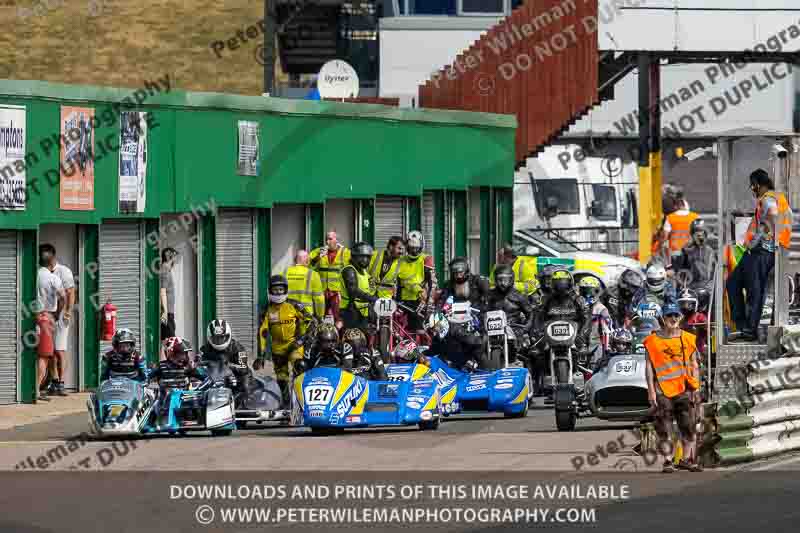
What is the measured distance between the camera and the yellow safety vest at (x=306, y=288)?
26.3m

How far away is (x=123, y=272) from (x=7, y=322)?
2859 mm

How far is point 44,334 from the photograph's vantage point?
25531 millimetres

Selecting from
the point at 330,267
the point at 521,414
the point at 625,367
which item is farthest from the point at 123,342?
the point at 330,267

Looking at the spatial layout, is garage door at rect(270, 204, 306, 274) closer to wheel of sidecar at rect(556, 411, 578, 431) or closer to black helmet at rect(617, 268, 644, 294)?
black helmet at rect(617, 268, 644, 294)

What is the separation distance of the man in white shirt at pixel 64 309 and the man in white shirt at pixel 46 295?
0.08 metres

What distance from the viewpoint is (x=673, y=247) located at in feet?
104

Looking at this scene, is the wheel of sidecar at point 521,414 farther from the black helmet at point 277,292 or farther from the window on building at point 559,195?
the window on building at point 559,195

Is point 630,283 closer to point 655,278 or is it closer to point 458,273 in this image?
point 655,278

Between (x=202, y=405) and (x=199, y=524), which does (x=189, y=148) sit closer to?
(x=202, y=405)

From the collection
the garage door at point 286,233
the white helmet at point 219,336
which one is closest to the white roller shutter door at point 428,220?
the garage door at point 286,233

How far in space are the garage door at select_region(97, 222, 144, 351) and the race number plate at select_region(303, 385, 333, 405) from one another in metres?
7.11

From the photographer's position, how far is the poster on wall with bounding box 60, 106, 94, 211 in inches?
1034

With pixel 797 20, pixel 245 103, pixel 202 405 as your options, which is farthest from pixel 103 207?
pixel 797 20

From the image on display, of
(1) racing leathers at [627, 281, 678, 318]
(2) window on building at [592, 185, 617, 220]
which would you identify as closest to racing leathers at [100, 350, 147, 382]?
(1) racing leathers at [627, 281, 678, 318]
